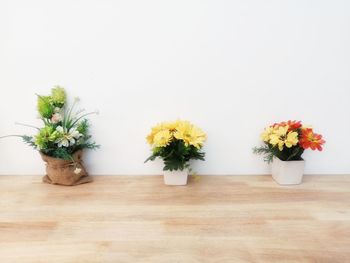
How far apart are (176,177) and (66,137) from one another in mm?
396

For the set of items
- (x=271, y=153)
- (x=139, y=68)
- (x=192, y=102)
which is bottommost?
(x=271, y=153)

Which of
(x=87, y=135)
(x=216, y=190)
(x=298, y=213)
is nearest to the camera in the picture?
(x=298, y=213)

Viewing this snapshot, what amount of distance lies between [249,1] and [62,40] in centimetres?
66

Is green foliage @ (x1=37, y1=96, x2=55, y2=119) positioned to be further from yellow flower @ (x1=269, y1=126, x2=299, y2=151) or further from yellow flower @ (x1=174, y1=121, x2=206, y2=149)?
yellow flower @ (x1=269, y1=126, x2=299, y2=151)

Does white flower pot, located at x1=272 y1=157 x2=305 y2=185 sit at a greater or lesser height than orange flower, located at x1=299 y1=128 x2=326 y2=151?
lesser

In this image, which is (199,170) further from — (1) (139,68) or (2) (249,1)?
(2) (249,1)

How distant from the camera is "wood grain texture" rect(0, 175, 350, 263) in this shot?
71cm

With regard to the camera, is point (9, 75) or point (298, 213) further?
point (9, 75)

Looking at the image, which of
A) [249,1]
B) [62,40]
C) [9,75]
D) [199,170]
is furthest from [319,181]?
[9,75]

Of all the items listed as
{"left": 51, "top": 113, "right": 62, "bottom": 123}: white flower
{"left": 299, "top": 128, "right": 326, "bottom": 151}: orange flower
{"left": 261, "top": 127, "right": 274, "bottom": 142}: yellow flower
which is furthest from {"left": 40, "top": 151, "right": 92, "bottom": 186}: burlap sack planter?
{"left": 299, "top": 128, "right": 326, "bottom": 151}: orange flower

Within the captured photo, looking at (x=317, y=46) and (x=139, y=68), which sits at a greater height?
(x=317, y=46)

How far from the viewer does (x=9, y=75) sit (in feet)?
3.73

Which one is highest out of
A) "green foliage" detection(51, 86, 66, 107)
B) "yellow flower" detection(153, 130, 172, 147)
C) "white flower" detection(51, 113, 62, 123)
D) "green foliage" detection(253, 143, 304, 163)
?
"green foliage" detection(51, 86, 66, 107)

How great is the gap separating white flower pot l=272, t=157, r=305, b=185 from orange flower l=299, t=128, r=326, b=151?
0.07m
